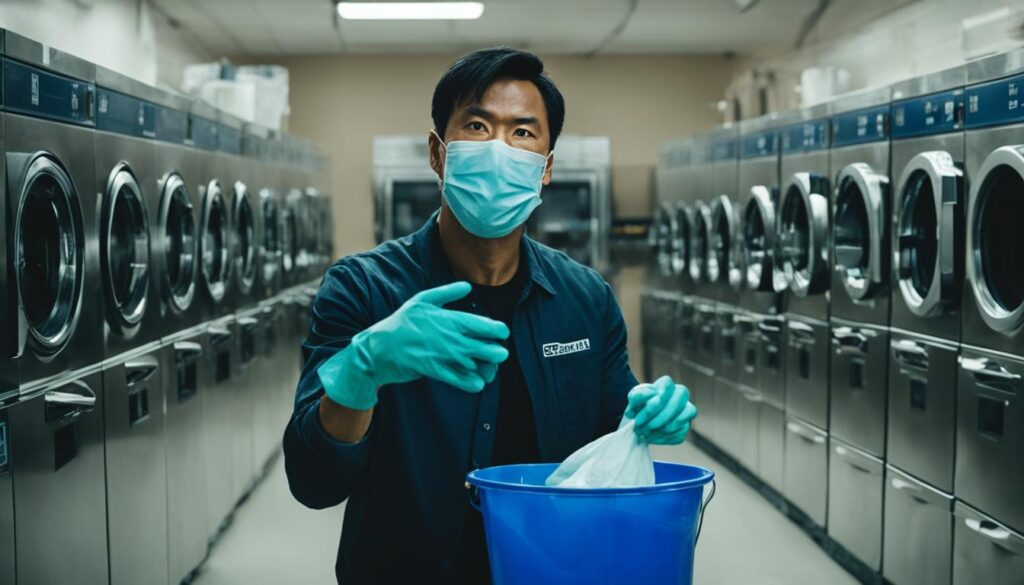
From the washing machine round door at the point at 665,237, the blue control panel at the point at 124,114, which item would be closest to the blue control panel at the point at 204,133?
the blue control panel at the point at 124,114

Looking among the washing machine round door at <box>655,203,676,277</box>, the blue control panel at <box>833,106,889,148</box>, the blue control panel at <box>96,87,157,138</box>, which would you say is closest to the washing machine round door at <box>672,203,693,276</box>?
the washing machine round door at <box>655,203,676,277</box>

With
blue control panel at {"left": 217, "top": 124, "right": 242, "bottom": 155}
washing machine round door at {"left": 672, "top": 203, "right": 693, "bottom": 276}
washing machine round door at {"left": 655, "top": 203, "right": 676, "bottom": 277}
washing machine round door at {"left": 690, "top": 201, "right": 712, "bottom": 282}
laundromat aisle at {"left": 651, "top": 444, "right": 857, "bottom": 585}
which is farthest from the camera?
washing machine round door at {"left": 655, "top": 203, "right": 676, "bottom": 277}

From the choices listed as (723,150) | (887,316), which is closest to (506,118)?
(887,316)

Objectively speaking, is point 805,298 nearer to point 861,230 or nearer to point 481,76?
point 861,230

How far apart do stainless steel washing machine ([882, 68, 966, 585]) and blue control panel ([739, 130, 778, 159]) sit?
151 cm

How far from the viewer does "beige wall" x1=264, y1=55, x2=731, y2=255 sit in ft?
32.2

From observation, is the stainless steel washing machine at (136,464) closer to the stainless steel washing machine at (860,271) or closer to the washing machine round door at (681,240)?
A: the stainless steel washing machine at (860,271)

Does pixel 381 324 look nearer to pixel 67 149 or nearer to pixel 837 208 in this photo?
pixel 67 149

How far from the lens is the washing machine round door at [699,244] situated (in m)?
6.93

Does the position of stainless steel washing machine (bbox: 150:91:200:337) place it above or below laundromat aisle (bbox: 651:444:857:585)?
above

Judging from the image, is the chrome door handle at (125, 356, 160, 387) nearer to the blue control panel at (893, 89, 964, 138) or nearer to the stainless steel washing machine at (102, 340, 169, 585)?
the stainless steel washing machine at (102, 340, 169, 585)

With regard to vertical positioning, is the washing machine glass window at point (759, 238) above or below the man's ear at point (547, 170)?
below

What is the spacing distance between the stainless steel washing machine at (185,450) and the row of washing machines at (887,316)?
2.53 meters

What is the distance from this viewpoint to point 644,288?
9.35 metres
